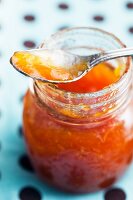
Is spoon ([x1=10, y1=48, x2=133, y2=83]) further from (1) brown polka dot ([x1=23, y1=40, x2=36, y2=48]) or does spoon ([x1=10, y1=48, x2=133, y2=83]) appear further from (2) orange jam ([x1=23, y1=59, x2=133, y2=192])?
(1) brown polka dot ([x1=23, y1=40, x2=36, y2=48])

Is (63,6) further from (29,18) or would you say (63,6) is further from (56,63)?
(56,63)

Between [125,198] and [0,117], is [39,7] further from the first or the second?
[125,198]

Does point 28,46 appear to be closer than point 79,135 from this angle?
No

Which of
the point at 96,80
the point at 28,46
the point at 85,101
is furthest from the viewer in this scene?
the point at 28,46

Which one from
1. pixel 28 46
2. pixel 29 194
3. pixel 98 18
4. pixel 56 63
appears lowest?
pixel 29 194

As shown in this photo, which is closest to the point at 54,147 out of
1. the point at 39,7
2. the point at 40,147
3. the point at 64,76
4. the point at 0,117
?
the point at 40,147

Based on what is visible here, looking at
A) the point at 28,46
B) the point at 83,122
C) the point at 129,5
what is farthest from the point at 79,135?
the point at 129,5
